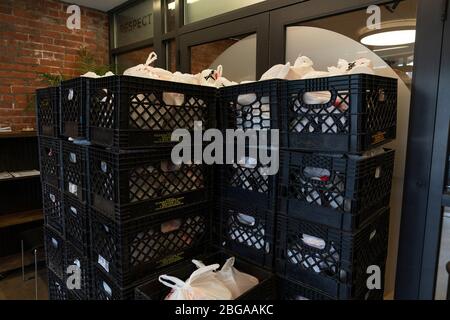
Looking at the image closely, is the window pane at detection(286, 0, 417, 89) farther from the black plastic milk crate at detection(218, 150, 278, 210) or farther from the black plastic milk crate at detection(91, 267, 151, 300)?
the black plastic milk crate at detection(91, 267, 151, 300)

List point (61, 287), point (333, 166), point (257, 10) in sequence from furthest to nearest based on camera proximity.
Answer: point (257, 10), point (61, 287), point (333, 166)

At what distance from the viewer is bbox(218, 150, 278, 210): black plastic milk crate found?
1.25 meters

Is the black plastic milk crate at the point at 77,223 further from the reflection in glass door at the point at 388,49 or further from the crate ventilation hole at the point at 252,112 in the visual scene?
the reflection in glass door at the point at 388,49

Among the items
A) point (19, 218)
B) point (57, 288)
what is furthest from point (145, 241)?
point (19, 218)

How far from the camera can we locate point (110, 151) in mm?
1131

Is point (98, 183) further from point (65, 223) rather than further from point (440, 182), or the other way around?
point (440, 182)

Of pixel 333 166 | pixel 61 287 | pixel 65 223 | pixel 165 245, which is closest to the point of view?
pixel 333 166

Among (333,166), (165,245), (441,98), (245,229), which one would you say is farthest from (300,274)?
(441,98)

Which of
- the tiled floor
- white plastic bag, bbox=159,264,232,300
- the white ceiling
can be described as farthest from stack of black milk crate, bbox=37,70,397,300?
the white ceiling

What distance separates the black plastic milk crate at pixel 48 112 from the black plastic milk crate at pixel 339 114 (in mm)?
1147

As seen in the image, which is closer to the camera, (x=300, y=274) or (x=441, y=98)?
(x=300, y=274)

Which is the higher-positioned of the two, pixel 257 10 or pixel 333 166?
pixel 257 10
